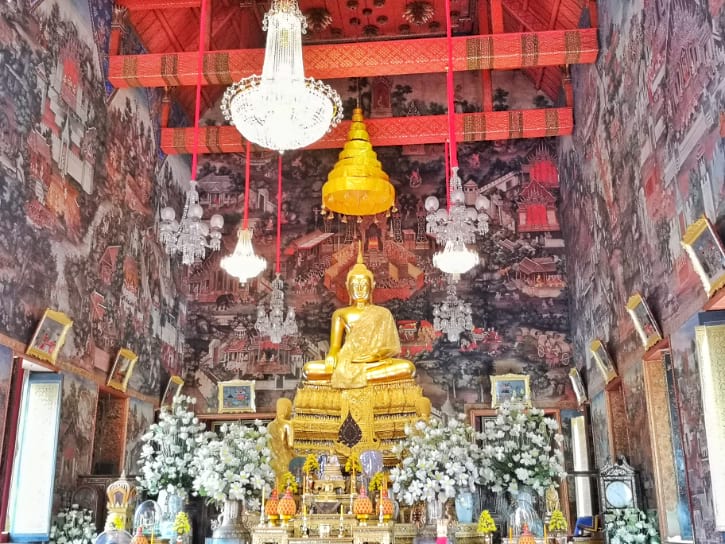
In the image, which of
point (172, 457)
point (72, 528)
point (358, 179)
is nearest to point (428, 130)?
point (358, 179)

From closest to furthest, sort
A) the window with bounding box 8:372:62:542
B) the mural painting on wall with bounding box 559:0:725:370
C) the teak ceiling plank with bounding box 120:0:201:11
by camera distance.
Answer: the mural painting on wall with bounding box 559:0:725:370 → the window with bounding box 8:372:62:542 → the teak ceiling plank with bounding box 120:0:201:11

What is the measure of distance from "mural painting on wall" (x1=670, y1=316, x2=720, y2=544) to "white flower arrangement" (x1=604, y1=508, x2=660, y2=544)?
1.09 m

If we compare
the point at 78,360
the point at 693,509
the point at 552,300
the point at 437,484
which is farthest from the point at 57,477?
the point at 552,300

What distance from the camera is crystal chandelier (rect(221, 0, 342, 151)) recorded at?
5.71m

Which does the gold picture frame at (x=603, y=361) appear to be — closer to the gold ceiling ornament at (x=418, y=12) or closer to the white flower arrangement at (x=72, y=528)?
the white flower arrangement at (x=72, y=528)

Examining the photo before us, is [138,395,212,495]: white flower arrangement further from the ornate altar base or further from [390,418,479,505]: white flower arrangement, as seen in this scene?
[390,418,479,505]: white flower arrangement

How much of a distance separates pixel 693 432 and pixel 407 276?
5781 mm

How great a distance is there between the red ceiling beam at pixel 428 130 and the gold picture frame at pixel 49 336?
3.81 m

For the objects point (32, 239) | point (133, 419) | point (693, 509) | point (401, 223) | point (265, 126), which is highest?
point (401, 223)

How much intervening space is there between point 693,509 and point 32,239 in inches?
227

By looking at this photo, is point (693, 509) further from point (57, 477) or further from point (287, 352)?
point (287, 352)

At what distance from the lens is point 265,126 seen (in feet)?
19.4

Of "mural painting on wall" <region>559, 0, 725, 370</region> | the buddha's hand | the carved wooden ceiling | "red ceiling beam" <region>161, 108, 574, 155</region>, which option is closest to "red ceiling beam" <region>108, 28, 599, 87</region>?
the carved wooden ceiling

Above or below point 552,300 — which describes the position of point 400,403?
below
